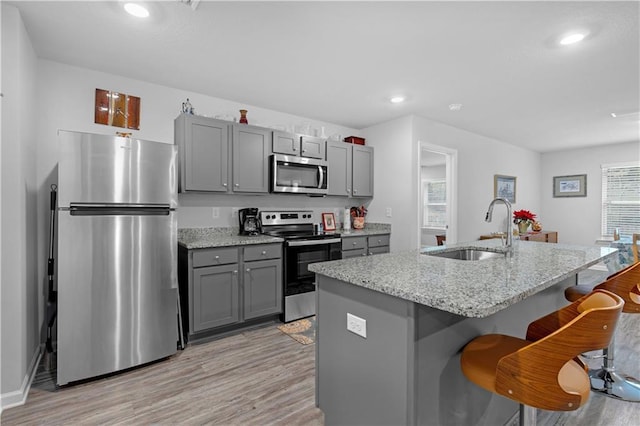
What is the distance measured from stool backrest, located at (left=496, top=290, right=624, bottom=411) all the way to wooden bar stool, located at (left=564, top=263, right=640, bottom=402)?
3.35 ft

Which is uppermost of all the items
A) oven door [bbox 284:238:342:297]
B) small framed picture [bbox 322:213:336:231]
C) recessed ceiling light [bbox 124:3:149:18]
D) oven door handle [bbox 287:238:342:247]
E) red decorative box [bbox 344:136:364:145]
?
recessed ceiling light [bbox 124:3:149:18]

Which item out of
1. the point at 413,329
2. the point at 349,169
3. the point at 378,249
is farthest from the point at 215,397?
the point at 349,169

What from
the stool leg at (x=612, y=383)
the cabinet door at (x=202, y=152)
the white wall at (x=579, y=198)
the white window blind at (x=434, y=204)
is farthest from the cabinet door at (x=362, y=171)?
the white wall at (x=579, y=198)

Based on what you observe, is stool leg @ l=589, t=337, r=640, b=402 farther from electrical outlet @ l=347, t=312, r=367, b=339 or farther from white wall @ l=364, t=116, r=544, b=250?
white wall @ l=364, t=116, r=544, b=250

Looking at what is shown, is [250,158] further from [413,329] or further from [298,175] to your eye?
[413,329]

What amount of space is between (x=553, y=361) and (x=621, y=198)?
7069 millimetres

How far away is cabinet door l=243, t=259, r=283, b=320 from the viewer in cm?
310

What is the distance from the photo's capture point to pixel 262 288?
3191 millimetres

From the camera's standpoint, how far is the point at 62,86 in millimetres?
2762

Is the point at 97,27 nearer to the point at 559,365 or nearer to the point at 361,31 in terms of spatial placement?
the point at 361,31

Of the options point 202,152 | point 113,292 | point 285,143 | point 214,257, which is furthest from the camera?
point 285,143

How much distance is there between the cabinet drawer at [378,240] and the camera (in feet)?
13.6

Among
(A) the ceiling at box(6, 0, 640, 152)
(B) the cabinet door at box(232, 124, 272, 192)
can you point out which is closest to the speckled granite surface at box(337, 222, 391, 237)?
(B) the cabinet door at box(232, 124, 272, 192)

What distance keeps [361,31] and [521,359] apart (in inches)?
85.6
